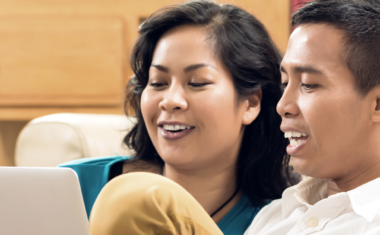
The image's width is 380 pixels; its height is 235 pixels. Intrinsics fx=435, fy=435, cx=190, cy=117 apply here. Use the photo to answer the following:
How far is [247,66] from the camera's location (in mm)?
1150

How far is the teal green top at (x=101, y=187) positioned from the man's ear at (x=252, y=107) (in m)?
0.22

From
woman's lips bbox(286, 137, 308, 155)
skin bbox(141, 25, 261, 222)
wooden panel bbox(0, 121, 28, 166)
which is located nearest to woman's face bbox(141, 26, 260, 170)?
skin bbox(141, 25, 261, 222)

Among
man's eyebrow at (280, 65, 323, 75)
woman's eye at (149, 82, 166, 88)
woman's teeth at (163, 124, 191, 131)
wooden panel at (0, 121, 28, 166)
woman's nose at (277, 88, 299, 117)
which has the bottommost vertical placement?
wooden panel at (0, 121, 28, 166)

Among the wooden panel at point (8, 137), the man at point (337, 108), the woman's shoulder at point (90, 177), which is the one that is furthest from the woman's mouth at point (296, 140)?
the wooden panel at point (8, 137)

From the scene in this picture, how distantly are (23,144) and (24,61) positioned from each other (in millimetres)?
962

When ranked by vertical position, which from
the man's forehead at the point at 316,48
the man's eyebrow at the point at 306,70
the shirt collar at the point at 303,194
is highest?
the man's forehead at the point at 316,48

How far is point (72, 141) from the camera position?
1.41 m

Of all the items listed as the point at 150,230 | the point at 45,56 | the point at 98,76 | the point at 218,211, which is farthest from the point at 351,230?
the point at 45,56

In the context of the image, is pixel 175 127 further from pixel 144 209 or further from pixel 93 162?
pixel 144 209

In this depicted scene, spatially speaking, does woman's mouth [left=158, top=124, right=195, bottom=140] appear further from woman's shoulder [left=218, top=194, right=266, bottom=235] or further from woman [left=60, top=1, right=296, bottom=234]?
woman's shoulder [left=218, top=194, right=266, bottom=235]

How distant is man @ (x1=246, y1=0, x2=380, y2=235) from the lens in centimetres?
80

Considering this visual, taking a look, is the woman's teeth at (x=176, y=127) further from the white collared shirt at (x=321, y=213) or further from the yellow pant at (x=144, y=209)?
the yellow pant at (x=144, y=209)

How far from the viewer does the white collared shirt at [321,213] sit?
0.76 metres

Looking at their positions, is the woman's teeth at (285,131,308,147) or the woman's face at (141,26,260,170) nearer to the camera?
the woman's teeth at (285,131,308,147)
